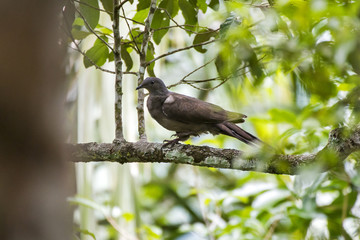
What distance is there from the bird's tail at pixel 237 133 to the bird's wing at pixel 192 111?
56mm

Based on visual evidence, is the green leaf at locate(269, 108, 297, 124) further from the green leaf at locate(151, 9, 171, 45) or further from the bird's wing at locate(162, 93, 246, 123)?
the green leaf at locate(151, 9, 171, 45)

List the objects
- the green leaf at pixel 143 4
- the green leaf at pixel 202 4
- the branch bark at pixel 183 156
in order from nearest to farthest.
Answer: the branch bark at pixel 183 156 < the green leaf at pixel 202 4 < the green leaf at pixel 143 4

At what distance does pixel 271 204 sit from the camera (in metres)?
4.47

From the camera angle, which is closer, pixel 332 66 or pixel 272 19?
pixel 332 66

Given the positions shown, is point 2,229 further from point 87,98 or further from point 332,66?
point 87,98

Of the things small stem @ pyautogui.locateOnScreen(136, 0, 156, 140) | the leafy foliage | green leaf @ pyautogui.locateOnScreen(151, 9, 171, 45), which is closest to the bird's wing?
the leafy foliage

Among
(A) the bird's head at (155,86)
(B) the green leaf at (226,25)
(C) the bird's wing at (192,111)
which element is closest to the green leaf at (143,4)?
(B) the green leaf at (226,25)

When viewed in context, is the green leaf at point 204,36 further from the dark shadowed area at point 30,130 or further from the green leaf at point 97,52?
the dark shadowed area at point 30,130

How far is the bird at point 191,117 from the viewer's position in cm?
372

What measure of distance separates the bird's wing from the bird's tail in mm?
56

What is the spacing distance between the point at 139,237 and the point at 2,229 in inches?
147

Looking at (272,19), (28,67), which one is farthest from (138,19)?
(28,67)

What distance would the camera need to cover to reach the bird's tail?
11.8 ft

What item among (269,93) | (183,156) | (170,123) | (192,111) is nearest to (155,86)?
(170,123)
